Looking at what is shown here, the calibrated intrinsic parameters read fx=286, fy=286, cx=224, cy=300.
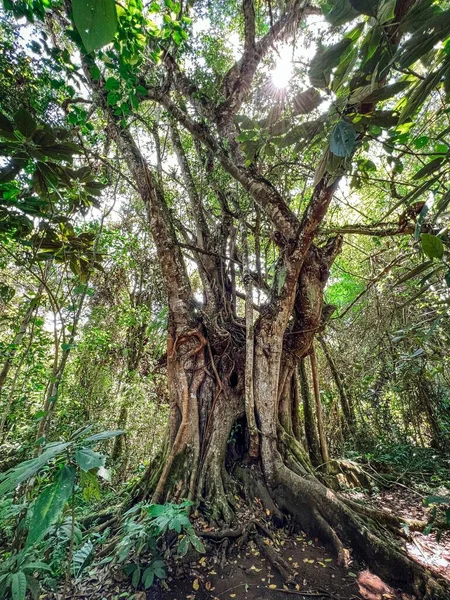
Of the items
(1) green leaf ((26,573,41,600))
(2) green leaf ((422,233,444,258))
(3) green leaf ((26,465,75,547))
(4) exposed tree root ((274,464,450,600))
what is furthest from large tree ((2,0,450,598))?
(3) green leaf ((26,465,75,547))

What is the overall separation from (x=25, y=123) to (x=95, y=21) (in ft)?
5.29

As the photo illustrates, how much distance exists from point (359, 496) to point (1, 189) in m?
4.48

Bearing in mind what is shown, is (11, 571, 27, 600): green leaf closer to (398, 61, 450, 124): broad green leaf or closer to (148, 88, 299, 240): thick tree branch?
(398, 61, 450, 124): broad green leaf

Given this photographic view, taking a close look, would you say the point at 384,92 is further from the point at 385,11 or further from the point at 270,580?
the point at 270,580

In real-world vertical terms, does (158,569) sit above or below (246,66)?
below

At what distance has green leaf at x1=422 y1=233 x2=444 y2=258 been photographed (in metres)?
0.92

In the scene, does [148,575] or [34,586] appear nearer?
[34,586]

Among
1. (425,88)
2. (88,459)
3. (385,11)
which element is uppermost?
(385,11)

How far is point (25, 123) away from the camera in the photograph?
162 cm

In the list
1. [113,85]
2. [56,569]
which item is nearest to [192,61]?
[113,85]

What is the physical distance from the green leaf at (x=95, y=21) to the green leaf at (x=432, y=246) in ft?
3.22

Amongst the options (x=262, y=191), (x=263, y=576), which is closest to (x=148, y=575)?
(x=263, y=576)

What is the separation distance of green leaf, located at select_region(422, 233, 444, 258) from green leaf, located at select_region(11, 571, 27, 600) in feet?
6.40

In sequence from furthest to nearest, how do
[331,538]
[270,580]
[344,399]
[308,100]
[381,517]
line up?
[344,399], [381,517], [331,538], [270,580], [308,100]
